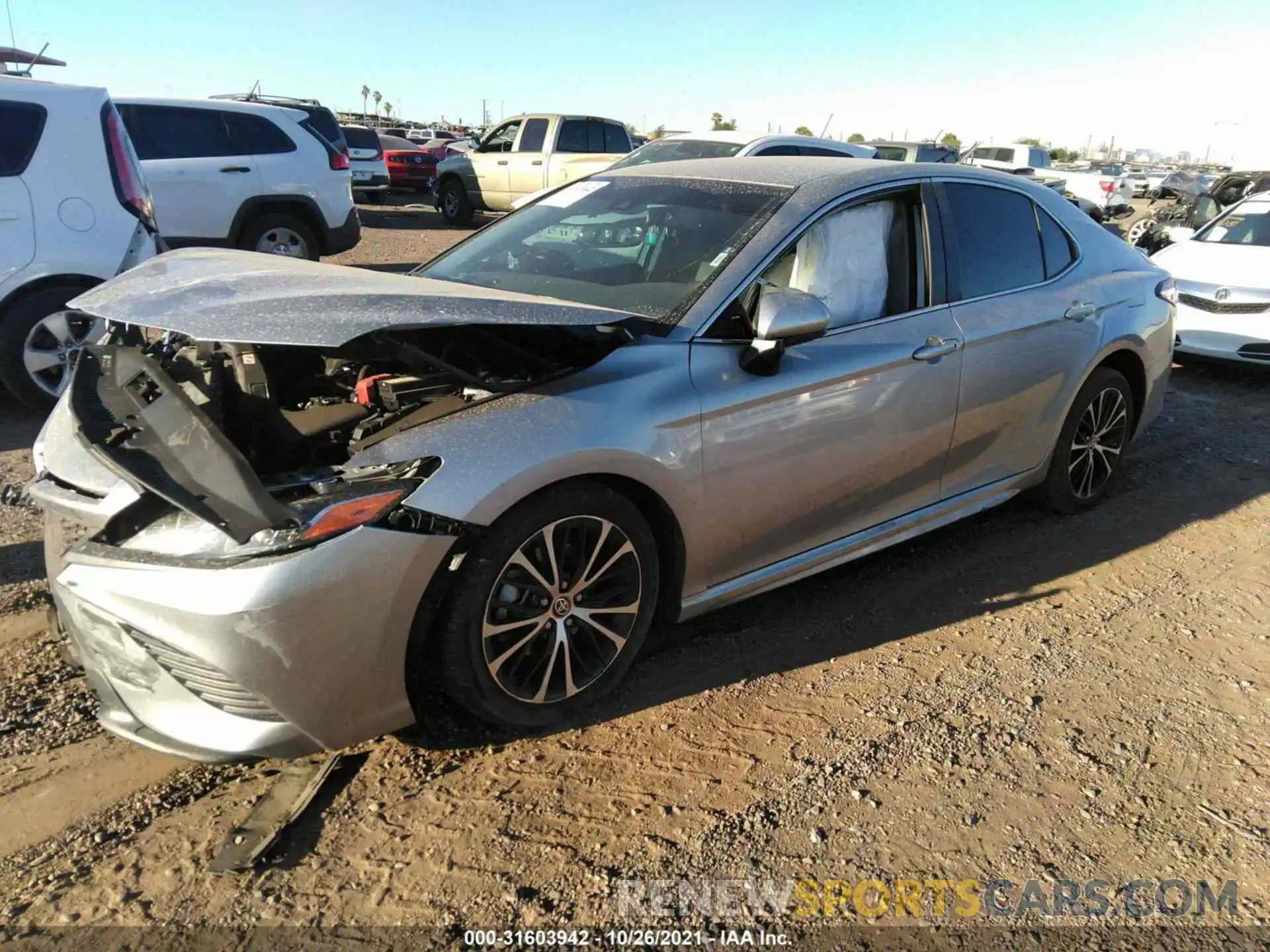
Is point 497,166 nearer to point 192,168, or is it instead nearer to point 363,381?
point 192,168

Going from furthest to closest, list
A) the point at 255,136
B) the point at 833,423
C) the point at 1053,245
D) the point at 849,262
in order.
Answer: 1. the point at 255,136
2. the point at 1053,245
3. the point at 849,262
4. the point at 833,423

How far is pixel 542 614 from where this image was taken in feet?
8.99

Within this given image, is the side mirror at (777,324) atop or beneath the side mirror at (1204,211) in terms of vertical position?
atop

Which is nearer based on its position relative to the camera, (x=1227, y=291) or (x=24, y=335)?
(x=24, y=335)

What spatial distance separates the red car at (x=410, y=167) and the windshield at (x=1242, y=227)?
60.3 feet

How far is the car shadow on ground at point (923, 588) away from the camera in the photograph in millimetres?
3162

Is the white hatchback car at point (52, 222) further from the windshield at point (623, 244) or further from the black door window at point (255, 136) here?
the black door window at point (255, 136)

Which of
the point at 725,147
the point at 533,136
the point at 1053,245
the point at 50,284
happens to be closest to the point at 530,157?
the point at 533,136

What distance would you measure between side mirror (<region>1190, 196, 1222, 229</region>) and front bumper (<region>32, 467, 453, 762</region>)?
1288 cm

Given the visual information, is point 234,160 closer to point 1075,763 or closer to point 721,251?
point 721,251

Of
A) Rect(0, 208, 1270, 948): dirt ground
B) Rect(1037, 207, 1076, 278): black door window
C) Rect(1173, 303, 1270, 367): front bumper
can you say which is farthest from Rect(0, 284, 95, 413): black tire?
Rect(1173, 303, 1270, 367): front bumper

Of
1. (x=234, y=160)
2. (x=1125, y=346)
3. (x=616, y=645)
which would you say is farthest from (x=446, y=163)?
(x=616, y=645)

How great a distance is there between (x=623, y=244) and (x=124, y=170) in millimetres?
4015

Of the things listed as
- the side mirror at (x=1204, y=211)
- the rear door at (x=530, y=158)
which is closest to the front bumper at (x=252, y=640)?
the side mirror at (x=1204, y=211)
